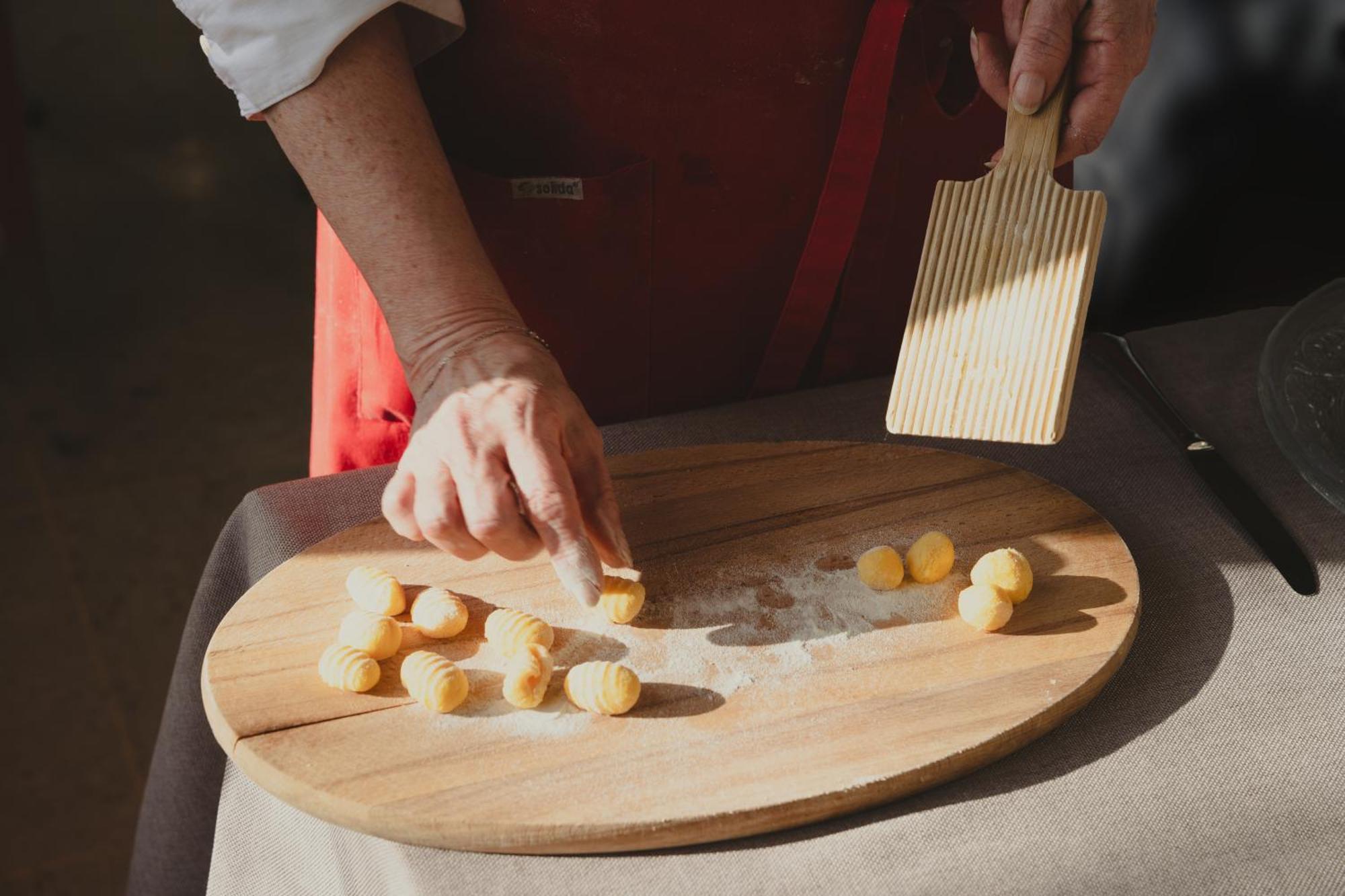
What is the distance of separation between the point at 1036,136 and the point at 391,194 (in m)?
0.61

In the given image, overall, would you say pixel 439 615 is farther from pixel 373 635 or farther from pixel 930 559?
pixel 930 559

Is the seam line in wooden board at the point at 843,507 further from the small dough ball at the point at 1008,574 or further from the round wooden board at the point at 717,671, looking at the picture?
the small dough ball at the point at 1008,574

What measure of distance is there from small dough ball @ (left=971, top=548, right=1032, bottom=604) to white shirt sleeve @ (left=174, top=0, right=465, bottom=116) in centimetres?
74

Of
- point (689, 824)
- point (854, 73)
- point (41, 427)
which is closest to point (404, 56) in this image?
point (854, 73)

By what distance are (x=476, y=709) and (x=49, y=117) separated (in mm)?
5305

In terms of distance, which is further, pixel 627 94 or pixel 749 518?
pixel 627 94

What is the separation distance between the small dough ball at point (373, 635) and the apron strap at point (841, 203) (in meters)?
0.65

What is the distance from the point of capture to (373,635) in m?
1.06

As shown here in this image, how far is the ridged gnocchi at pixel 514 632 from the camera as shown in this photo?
1076 millimetres

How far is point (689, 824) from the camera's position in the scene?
3.01 ft

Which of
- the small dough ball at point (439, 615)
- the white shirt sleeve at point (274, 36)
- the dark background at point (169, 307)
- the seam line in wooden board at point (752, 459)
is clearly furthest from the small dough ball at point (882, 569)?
the dark background at point (169, 307)

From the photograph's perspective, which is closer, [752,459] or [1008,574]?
[1008,574]

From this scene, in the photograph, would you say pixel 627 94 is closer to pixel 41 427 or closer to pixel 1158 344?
pixel 1158 344

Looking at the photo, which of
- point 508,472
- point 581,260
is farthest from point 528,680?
point 581,260
